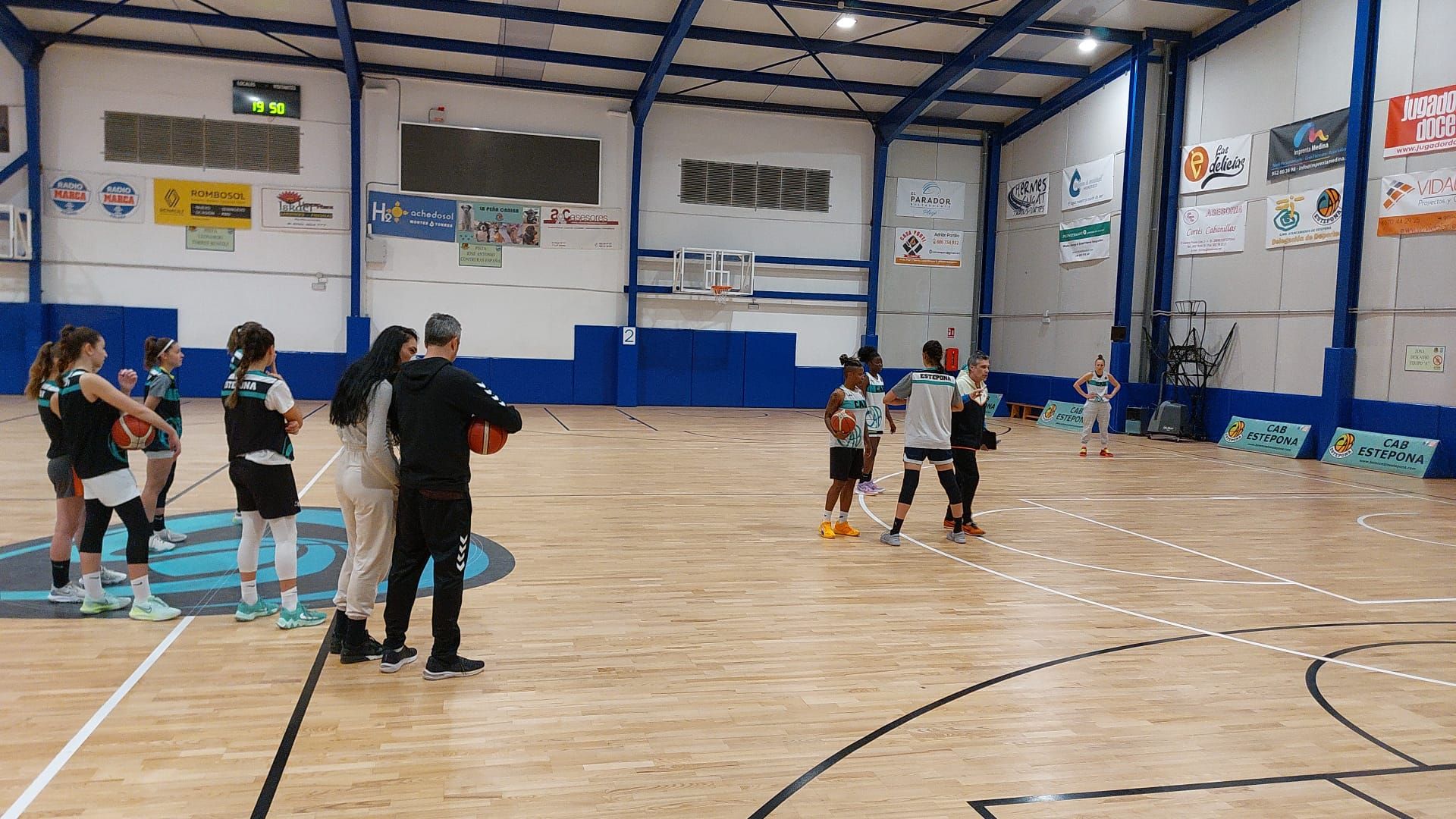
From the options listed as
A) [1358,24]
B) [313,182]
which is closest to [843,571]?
[1358,24]

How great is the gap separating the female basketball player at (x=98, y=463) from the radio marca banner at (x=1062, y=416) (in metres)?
18.0

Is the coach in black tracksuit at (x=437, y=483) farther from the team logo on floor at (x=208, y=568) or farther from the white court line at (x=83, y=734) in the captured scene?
the white court line at (x=83, y=734)

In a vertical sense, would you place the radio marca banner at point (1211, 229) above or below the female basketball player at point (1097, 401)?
above

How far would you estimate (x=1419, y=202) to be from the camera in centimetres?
1384

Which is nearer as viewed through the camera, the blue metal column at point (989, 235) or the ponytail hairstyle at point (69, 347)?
the ponytail hairstyle at point (69, 347)

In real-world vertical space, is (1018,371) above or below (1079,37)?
below

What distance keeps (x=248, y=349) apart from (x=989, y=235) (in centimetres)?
2198

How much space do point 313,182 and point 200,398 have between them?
5261 millimetres

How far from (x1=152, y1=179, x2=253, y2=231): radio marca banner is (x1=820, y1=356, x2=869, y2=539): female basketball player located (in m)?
16.6

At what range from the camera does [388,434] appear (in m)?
4.37

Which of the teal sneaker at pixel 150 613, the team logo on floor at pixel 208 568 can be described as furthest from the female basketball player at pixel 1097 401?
the teal sneaker at pixel 150 613

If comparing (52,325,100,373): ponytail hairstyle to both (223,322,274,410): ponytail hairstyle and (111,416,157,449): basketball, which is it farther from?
(223,322,274,410): ponytail hairstyle

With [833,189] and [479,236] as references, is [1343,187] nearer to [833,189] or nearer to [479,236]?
[833,189]

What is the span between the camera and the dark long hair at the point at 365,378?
4.28 metres
